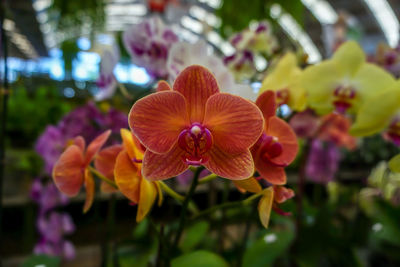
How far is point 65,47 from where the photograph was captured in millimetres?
1650

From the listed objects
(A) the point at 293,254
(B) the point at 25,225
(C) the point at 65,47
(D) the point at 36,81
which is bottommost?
(B) the point at 25,225

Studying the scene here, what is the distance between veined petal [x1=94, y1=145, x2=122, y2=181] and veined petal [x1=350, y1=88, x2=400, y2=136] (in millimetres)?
260

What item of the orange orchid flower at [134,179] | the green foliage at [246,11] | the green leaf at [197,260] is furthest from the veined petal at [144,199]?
the green foliage at [246,11]

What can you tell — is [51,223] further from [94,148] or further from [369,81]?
[369,81]

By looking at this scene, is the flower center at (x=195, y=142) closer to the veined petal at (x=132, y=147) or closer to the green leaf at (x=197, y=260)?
the veined petal at (x=132, y=147)

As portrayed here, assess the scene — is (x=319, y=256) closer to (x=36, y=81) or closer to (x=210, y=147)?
(x=210, y=147)

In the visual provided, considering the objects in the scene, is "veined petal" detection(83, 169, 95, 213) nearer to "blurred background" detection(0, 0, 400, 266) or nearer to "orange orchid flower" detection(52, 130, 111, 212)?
"orange orchid flower" detection(52, 130, 111, 212)

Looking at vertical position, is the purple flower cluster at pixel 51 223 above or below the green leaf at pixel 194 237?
below

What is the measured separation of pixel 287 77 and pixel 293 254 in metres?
0.45

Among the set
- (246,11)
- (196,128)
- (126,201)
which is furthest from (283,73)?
(126,201)

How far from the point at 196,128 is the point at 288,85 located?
0.71 feet

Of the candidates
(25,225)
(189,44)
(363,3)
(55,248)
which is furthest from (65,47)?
(363,3)

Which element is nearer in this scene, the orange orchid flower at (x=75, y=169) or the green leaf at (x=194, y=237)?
the orange orchid flower at (x=75, y=169)

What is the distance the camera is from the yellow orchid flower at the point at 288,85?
357mm
